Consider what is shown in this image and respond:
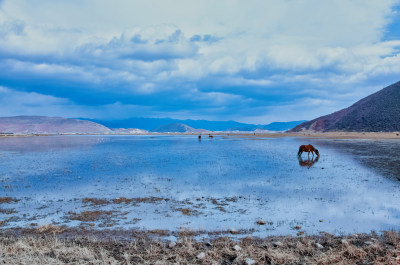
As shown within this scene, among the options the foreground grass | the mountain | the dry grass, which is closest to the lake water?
the dry grass

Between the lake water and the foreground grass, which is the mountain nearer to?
the lake water

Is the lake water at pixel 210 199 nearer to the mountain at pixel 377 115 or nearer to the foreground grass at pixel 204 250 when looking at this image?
the foreground grass at pixel 204 250

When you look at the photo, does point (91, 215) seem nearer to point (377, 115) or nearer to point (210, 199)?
point (210, 199)

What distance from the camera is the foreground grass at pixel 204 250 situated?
6.94 meters

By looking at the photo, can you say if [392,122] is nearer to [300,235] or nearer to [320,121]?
[320,121]

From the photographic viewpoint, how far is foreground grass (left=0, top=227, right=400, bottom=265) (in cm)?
694

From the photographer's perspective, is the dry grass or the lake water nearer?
the lake water

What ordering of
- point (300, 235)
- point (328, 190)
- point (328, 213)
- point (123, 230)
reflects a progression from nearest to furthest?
point (300, 235)
point (123, 230)
point (328, 213)
point (328, 190)

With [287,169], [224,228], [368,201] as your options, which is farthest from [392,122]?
[224,228]

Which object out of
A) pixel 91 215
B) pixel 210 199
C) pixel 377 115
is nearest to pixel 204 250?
pixel 91 215

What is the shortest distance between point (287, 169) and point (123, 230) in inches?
633

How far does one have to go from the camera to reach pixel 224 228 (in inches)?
380

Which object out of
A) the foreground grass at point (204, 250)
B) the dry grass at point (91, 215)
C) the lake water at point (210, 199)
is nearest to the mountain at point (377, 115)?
the lake water at point (210, 199)

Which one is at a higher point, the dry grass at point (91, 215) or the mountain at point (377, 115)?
the mountain at point (377, 115)
